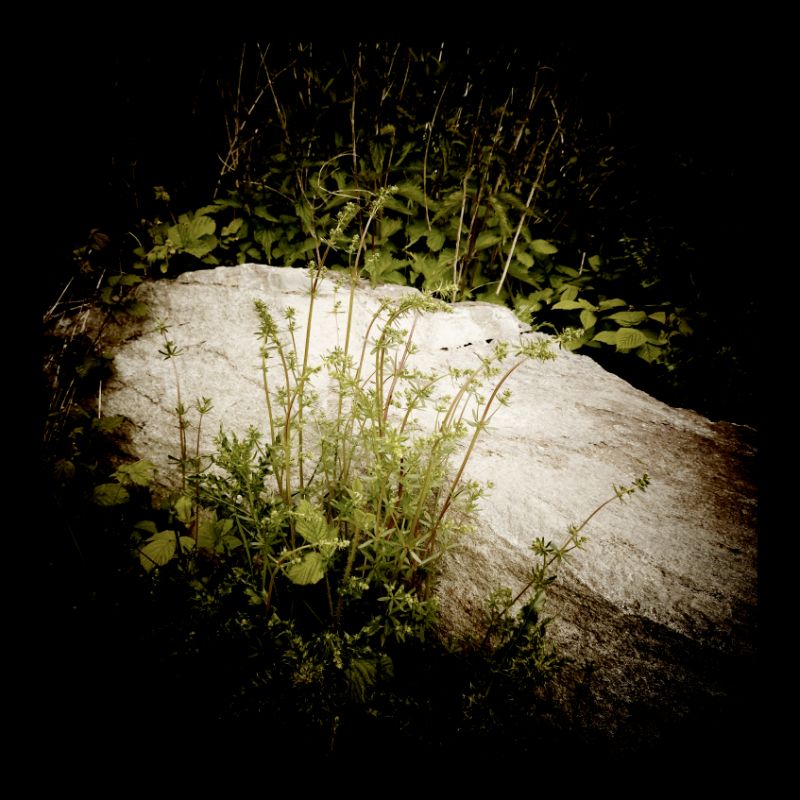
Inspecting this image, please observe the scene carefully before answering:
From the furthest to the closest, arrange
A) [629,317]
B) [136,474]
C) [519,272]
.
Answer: [519,272] → [629,317] → [136,474]

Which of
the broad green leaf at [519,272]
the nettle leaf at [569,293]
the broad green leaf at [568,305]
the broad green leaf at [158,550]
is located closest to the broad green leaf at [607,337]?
the broad green leaf at [568,305]

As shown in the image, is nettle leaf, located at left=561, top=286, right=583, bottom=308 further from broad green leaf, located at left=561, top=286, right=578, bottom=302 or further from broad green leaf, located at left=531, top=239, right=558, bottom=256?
broad green leaf, located at left=531, top=239, right=558, bottom=256

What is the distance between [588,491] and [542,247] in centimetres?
235

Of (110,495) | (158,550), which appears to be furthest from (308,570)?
(110,495)

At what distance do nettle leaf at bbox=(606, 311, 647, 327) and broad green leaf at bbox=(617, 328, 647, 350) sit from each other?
3.1 inches

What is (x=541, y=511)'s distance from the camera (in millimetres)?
1772

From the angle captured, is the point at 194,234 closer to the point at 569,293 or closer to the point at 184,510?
the point at 184,510

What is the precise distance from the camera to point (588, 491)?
186 cm

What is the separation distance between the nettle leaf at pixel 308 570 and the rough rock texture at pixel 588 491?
0.66 metres

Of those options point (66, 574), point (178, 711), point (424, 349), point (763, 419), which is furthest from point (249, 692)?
point (763, 419)

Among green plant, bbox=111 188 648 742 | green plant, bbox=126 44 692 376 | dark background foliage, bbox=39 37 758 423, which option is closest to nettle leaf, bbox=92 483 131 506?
green plant, bbox=111 188 648 742

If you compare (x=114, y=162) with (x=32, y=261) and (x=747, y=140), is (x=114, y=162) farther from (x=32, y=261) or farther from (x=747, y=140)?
(x=747, y=140)

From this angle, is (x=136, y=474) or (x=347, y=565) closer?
(x=347, y=565)

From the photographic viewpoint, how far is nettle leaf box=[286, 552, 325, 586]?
1.38m
